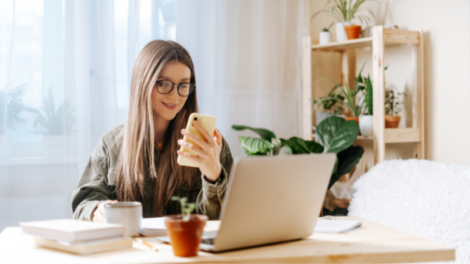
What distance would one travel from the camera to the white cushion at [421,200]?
1.57m

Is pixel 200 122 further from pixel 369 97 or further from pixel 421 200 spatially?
pixel 369 97

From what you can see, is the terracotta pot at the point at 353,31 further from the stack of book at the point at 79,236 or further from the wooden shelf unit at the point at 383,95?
the stack of book at the point at 79,236

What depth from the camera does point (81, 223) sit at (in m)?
0.91

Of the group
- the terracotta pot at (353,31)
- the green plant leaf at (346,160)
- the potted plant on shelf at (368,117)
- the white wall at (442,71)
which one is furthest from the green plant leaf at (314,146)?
the terracotta pot at (353,31)

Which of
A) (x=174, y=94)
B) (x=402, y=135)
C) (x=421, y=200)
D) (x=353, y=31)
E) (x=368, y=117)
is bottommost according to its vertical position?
(x=421, y=200)

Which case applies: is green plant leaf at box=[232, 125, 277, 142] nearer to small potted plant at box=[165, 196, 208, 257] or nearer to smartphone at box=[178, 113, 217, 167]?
smartphone at box=[178, 113, 217, 167]

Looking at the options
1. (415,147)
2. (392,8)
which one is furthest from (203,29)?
(415,147)

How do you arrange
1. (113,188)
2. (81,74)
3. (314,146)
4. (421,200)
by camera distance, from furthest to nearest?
(314,146), (81,74), (421,200), (113,188)

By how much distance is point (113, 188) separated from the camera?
150 cm

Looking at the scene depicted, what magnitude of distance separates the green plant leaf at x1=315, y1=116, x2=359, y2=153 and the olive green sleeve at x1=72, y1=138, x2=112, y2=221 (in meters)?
1.26

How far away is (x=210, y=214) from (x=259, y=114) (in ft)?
4.75

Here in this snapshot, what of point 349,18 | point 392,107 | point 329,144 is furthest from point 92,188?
point 349,18

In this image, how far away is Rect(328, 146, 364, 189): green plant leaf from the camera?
2371mm

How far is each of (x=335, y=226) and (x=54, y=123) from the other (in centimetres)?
159
